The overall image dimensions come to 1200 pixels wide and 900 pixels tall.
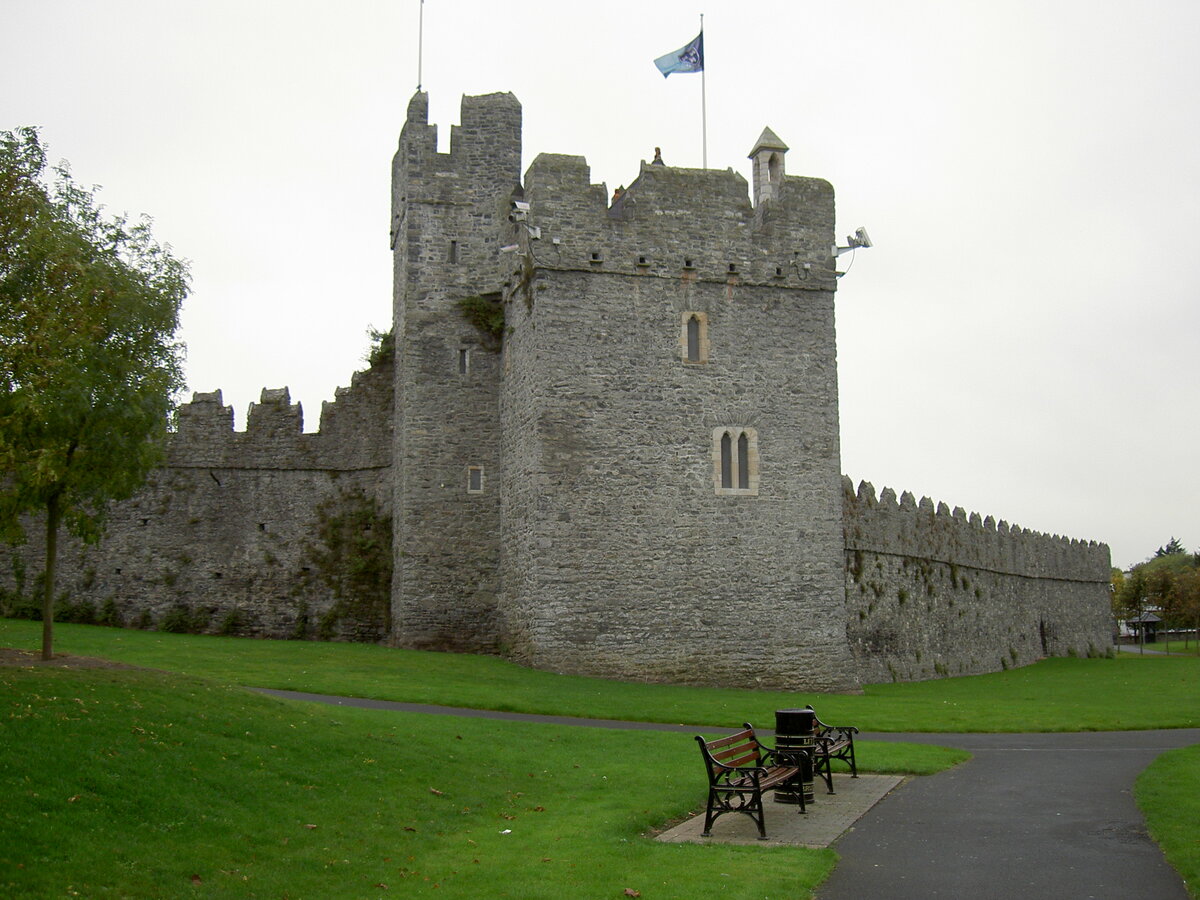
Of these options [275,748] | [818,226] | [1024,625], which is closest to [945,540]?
[1024,625]

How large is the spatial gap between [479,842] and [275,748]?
3.01 metres

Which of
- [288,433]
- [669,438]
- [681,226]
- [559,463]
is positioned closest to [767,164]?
[681,226]

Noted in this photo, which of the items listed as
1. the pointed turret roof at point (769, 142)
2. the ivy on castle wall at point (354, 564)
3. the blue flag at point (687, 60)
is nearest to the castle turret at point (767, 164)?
the pointed turret roof at point (769, 142)

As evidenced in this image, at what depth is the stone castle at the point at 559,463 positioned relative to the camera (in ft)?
94.7

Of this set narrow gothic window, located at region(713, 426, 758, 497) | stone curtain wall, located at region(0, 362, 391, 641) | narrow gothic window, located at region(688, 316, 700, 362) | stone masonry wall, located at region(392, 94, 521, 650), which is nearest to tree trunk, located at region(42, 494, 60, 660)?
stone masonry wall, located at region(392, 94, 521, 650)

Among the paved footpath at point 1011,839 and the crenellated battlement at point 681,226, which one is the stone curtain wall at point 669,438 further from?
the paved footpath at point 1011,839

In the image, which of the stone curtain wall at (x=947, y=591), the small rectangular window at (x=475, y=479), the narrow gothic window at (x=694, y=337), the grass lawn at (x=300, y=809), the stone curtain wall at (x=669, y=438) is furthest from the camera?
the stone curtain wall at (x=947, y=591)

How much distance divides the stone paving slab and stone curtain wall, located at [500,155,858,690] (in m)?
12.8

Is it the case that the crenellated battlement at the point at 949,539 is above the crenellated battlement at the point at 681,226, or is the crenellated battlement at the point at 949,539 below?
below

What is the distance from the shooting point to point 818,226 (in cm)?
3134

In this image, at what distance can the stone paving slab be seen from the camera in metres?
12.7

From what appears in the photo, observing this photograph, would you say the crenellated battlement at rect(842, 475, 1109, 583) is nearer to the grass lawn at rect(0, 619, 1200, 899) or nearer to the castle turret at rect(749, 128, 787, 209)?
the castle turret at rect(749, 128, 787, 209)

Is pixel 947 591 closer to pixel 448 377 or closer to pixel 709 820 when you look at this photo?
pixel 448 377

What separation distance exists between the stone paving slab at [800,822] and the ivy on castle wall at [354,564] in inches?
753
